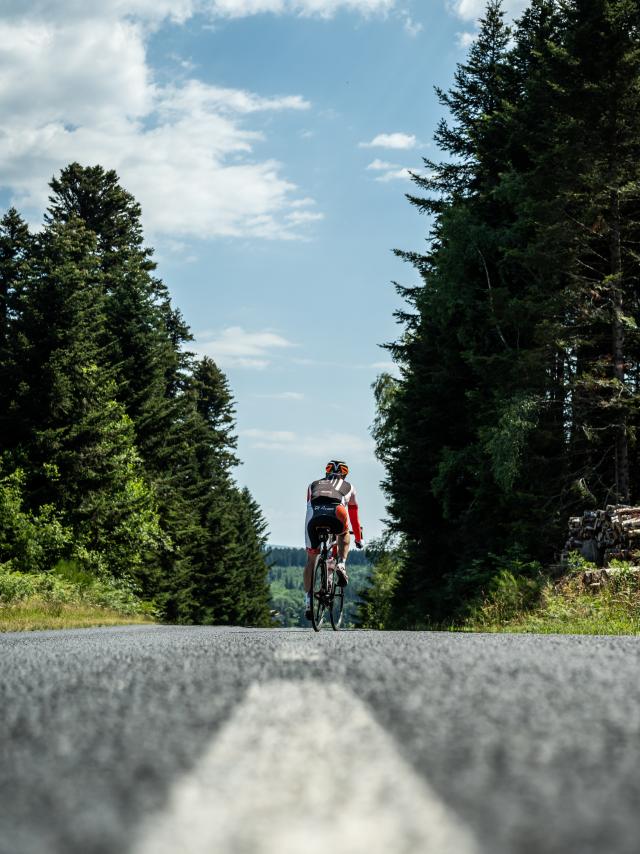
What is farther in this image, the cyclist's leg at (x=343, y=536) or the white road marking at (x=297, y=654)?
the cyclist's leg at (x=343, y=536)

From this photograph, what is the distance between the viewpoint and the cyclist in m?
10.4

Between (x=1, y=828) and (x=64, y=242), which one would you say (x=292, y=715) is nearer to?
(x=1, y=828)

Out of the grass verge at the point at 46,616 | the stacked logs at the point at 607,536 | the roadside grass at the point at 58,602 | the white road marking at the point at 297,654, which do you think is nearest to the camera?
the white road marking at the point at 297,654

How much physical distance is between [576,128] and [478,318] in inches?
254

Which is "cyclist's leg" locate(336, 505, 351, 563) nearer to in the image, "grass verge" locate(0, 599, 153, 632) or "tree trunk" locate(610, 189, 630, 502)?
"grass verge" locate(0, 599, 153, 632)

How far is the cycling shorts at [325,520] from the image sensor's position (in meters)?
10.4

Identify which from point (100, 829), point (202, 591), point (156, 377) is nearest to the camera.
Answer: point (100, 829)

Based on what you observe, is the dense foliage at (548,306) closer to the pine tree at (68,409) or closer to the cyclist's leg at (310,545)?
the cyclist's leg at (310,545)

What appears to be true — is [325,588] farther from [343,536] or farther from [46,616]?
[46,616]

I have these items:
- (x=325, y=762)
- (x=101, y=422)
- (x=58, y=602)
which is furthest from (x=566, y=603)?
(x=101, y=422)

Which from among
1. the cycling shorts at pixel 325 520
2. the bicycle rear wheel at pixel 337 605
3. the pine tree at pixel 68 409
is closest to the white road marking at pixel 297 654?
the cycling shorts at pixel 325 520

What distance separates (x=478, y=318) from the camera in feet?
85.1

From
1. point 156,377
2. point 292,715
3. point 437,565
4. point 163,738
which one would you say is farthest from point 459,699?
point 156,377

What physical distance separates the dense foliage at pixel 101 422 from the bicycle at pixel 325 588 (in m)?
20.9
